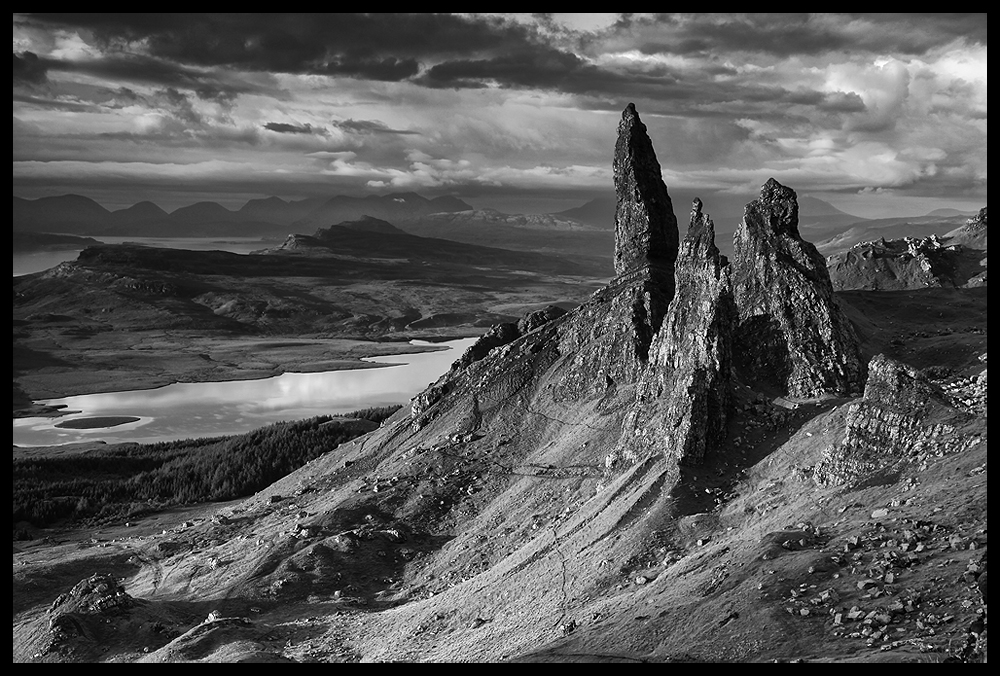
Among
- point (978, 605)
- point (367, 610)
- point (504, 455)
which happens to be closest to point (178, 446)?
point (504, 455)

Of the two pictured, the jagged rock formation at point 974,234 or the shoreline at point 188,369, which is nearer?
the jagged rock formation at point 974,234

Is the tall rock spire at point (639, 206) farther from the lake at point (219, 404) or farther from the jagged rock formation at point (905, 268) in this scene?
the lake at point (219, 404)

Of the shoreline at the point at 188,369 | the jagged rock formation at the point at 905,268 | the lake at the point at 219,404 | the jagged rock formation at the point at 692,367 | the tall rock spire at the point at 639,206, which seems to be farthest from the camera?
the shoreline at the point at 188,369

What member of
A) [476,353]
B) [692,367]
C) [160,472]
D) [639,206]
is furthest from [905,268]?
[160,472]

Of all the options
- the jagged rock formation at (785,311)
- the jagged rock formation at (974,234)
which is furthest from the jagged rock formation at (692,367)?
the jagged rock formation at (974,234)

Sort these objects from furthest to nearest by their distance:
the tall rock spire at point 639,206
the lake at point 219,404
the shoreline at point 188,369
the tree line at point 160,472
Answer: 1. the shoreline at point 188,369
2. the lake at point 219,404
3. the tree line at point 160,472
4. the tall rock spire at point 639,206

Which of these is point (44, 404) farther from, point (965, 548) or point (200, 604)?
point (965, 548)
